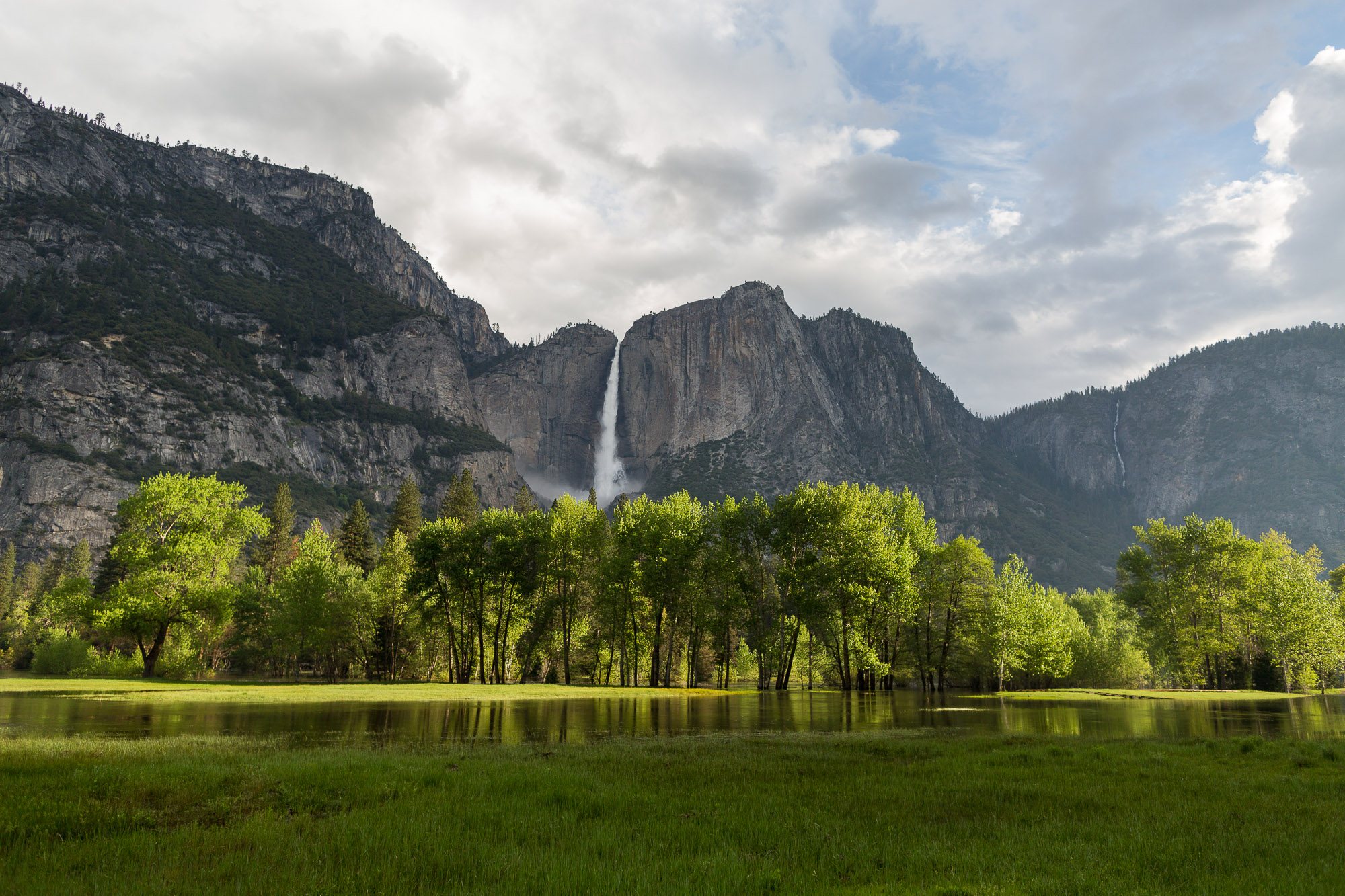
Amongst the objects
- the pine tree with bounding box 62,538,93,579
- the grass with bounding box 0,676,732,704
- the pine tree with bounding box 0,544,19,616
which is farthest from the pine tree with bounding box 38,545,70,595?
the grass with bounding box 0,676,732,704

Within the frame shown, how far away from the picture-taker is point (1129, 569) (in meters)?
79.4

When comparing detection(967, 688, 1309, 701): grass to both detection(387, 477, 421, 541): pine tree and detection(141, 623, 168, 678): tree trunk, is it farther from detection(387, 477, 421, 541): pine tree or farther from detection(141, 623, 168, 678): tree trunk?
detection(387, 477, 421, 541): pine tree

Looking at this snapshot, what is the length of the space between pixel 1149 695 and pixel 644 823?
210 ft

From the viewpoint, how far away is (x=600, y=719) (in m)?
30.4

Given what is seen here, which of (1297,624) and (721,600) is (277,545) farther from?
(1297,624)

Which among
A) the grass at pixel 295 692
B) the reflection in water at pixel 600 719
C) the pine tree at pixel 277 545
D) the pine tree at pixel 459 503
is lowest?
the grass at pixel 295 692

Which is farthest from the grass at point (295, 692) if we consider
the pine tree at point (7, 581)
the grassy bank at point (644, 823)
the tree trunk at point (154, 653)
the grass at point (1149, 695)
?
the pine tree at point (7, 581)

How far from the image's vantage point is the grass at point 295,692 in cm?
3741

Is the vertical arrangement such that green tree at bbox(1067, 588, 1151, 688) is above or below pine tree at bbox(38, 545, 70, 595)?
below

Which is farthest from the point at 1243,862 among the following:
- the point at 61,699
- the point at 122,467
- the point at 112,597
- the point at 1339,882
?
the point at 122,467

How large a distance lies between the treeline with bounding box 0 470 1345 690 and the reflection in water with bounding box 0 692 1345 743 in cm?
1704

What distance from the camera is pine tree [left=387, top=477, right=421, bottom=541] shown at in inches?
3593

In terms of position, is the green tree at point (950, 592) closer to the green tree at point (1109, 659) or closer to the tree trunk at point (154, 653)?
the green tree at point (1109, 659)

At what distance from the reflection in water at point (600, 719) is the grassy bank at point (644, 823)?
627 cm
